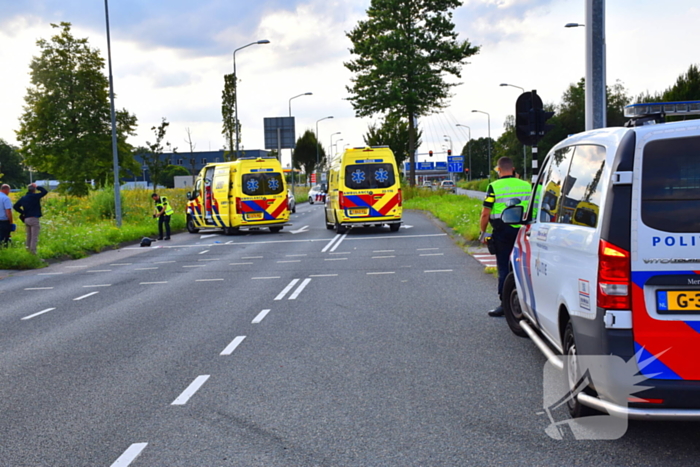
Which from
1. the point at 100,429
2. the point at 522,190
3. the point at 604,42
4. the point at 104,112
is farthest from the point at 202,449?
the point at 104,112

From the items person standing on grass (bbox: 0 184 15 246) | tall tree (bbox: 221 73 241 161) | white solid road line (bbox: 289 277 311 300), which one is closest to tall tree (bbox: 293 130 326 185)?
tall tree (bbox: 221 73 241 161)

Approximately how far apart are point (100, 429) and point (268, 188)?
21.7 meters

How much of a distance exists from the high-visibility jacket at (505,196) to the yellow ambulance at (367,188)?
15.6 metres

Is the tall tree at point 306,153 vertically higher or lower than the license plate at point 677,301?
higher

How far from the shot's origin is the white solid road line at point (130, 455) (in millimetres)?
4250

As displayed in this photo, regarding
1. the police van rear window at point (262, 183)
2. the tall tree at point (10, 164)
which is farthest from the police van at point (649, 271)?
the tall tree at point (10, 164)

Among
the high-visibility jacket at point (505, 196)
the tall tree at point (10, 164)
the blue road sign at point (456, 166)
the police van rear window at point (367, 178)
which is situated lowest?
the high-visibility jacket at point (505, 196)

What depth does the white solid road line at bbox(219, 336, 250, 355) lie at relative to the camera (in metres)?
7.23

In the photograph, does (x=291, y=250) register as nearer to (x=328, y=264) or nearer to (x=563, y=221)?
(x=328, y=264)

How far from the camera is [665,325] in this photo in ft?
13.3

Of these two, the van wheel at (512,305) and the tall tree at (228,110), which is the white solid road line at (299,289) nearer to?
the van wheel at (512,305)

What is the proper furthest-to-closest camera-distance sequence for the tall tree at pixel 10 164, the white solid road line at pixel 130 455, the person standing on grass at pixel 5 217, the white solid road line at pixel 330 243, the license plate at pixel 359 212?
the tall tree at pixel 10 164, the license plate at pixel 359 212, the white solid road line at pixel 330 243, the person standing on grass at pixel 5 217, the white solid road line at pixel 130 455

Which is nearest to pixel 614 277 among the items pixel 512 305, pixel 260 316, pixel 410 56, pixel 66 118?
pixel 512 305

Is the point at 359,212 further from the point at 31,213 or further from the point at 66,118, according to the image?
the point at 66,118
